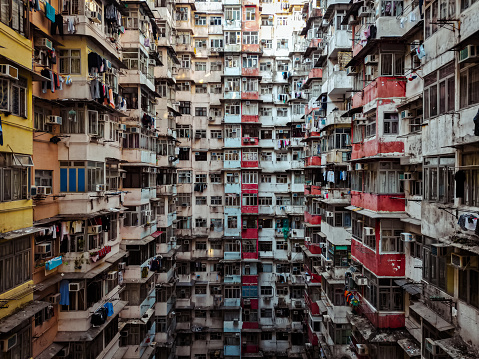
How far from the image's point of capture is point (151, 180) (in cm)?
2256

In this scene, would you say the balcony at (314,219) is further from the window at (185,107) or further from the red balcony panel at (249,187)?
the window at (185,107)

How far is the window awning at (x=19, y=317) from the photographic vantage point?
31.9 ft

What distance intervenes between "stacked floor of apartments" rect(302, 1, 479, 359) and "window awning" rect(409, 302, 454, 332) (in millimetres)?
39

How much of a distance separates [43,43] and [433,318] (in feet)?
50.8

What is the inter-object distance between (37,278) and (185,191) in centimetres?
1919

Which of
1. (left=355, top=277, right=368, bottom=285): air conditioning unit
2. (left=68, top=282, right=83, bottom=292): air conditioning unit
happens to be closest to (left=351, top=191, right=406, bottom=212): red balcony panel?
(left=355, top=277, right=368, bottom=285): air conditioning unit

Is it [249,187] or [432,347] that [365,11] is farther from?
[249,187]

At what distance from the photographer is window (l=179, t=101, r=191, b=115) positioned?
106 feet

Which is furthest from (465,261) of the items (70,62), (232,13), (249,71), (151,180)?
(232,13)

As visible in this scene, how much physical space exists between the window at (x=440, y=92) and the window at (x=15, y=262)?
13.2 meters

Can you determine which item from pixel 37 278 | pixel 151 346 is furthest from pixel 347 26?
pixel 151 346

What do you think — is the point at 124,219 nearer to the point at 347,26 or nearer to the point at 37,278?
the point at 37,278

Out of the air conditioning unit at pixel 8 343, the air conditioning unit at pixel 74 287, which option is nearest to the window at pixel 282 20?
the air conditioning unit at pixel 74 287

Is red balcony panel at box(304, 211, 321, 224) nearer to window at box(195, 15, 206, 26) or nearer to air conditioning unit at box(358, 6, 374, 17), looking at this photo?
air conditioning unit at box(358, 6, 374, 17)
